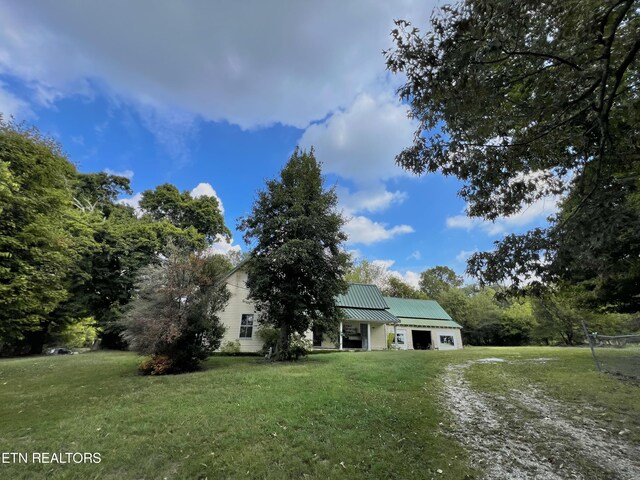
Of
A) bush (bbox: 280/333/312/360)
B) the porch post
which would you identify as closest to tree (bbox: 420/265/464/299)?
the porch post

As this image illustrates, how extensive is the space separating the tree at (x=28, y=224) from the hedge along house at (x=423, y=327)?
78.9 feet

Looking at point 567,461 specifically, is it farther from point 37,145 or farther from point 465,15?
point 37,145

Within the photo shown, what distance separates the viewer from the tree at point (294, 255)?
1466 centimetres

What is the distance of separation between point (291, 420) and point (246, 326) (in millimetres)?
14457

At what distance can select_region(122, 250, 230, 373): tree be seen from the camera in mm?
10877

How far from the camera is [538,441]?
5227 millimetres

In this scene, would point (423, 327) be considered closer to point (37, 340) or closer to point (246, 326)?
point (246, 326)

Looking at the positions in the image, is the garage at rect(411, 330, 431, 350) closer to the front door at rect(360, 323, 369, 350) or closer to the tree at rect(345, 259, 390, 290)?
the front door at rect(360, 323, 369, 350)

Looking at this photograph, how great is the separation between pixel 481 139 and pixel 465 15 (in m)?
2.37

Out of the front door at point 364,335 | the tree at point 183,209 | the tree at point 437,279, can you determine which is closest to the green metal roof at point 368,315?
the front door at point 364,335

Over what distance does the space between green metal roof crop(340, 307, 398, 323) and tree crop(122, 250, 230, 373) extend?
13241 millimetres

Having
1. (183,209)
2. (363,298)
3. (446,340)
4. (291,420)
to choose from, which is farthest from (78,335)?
(446,340)

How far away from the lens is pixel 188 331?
1141 cm

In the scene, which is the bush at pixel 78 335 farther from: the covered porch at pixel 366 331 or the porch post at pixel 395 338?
the porch post at pixel 395 338
